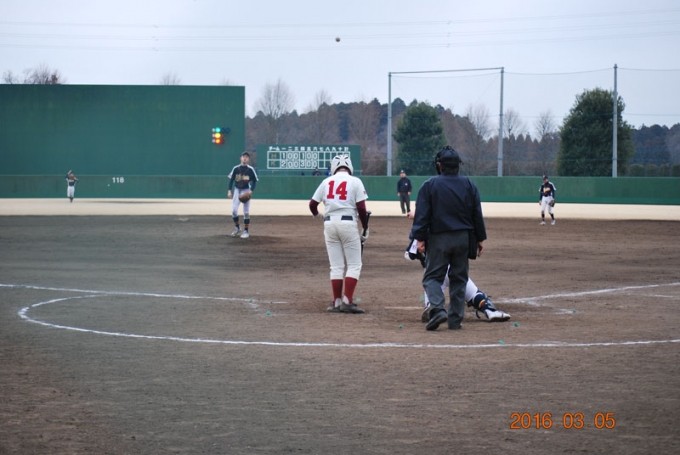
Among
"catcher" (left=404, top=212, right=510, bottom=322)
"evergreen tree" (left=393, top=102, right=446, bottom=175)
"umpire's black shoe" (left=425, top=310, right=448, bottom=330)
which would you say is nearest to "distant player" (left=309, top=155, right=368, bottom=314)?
"catcher" (left=404, top=212, right=510, bottom=322)

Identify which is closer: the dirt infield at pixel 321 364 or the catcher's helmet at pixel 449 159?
the dirt infield at pixel 321 364

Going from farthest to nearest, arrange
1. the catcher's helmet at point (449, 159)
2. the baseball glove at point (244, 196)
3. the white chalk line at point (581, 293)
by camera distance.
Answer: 1. the baseball glove at point (244, 196)
2. the white chalk line at point (581, 293)
3. the catcher's helmet at point (449, 159)

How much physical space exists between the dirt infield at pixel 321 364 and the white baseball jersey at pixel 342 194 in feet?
4.42

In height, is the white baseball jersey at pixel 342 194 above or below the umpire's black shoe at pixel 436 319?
above

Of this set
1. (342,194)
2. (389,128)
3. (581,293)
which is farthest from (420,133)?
(342,194)

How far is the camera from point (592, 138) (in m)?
59.2

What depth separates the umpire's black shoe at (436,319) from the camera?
→ 9500 mm

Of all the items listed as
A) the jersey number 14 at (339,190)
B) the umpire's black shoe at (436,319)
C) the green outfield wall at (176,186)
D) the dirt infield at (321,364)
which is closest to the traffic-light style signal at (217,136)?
the green outfield wall at (176,186)

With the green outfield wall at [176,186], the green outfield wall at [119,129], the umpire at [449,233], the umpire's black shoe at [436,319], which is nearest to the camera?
the umpire's black shoe at [436,319]

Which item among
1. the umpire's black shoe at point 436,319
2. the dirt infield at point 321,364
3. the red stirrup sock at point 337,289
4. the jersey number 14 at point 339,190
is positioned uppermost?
the jersey number 14 at point 339,190

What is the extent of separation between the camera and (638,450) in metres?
5.16

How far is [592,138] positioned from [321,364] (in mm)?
54927

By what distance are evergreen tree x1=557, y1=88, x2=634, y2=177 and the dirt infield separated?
138 ft
